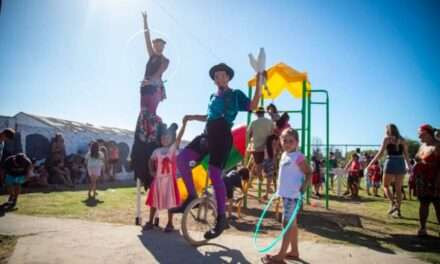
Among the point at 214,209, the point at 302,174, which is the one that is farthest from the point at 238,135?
the point at 302,174

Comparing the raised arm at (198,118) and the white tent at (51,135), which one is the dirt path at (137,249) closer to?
the raised arm at (198,118)

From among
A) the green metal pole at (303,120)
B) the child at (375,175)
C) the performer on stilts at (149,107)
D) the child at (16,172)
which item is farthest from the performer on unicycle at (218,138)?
the child at (375,175)

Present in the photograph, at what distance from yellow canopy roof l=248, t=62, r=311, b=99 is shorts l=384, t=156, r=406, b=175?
292cm

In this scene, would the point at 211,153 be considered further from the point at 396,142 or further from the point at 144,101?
the point at 396,142

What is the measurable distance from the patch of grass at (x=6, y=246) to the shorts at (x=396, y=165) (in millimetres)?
7241

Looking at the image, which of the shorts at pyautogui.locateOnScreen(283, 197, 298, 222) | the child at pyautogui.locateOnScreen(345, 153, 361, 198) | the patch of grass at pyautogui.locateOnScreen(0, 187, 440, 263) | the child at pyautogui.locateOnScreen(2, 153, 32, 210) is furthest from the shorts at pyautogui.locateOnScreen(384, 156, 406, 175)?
the child at pyautogui.locateOnScreen(2, 153, 32, 210)

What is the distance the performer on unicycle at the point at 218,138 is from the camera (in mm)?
3703

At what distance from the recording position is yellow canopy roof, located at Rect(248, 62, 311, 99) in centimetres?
823

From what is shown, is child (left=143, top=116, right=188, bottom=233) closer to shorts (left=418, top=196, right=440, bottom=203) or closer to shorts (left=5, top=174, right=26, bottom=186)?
shorts (left=418, top=196, right=440, bottom=203)

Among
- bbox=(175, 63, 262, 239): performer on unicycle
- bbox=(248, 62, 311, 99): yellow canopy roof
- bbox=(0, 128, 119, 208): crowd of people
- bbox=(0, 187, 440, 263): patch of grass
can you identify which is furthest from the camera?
bbox=(248, 62, 311, 99): yellow canopy roof

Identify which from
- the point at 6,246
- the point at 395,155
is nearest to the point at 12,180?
the point at 6,246

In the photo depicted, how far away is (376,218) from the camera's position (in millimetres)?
6699

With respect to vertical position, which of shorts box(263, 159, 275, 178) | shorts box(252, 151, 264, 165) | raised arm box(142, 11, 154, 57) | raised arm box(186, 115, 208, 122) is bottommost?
shorts box(263, 159, 275, 178)

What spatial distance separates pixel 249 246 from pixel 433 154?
3.35m
